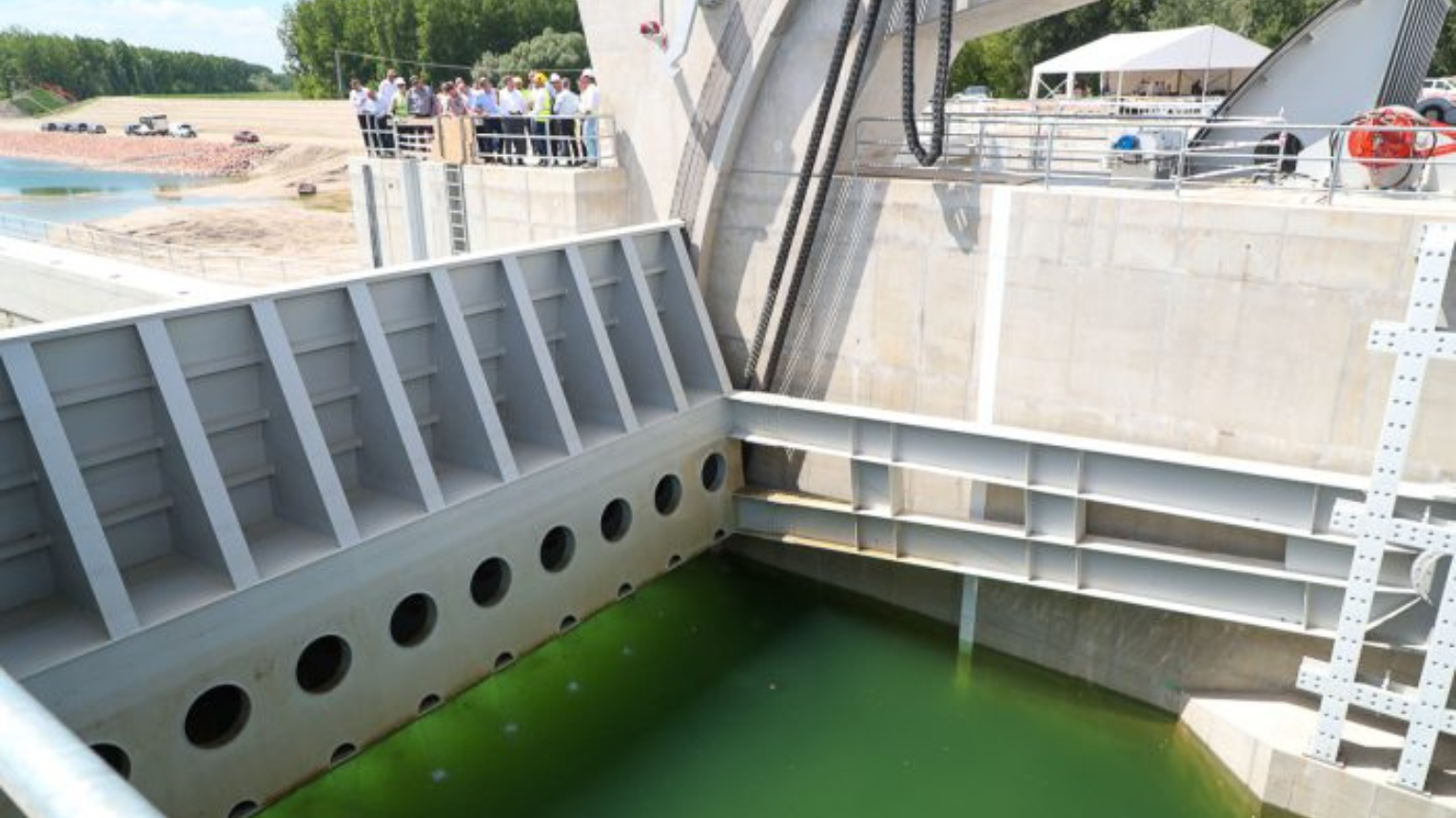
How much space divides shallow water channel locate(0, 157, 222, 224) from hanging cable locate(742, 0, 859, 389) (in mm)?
45656

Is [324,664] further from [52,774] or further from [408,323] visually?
[52,774]

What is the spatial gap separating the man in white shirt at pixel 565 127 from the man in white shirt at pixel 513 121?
19.4 inches

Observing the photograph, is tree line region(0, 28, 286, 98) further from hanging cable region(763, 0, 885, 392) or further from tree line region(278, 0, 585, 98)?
hanging cable region(763, 0, 885, 392)

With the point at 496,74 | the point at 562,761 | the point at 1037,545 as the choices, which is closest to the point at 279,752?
the point at 562,761

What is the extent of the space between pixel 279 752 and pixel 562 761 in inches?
121

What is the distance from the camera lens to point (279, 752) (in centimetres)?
844

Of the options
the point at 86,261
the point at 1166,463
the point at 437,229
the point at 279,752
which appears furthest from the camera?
the point at 86,261

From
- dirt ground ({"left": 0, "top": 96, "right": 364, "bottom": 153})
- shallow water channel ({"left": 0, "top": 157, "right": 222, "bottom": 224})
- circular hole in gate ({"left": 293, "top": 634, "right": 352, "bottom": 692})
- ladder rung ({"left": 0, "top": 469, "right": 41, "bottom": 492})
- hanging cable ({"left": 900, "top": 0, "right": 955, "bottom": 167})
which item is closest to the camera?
ladder rung ({"left": 0, "top": 469, "right": 41, "bottom": 492})

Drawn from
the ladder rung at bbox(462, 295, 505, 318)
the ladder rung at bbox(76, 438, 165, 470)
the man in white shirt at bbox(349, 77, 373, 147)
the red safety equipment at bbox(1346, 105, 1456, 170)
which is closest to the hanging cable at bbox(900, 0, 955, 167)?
the red safety equipment at bbox(1346, 105, 1456, 170)

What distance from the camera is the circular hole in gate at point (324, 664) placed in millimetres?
8766

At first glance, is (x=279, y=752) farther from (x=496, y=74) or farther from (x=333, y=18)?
(x=333, y=18)

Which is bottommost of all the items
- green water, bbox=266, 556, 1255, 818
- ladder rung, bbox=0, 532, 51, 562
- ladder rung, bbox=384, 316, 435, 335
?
green water, bbox=266, 556, 1255, 818

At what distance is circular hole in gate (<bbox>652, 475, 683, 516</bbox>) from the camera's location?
1230 cm

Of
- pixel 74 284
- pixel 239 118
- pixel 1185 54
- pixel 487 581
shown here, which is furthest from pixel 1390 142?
pixel 239 118
